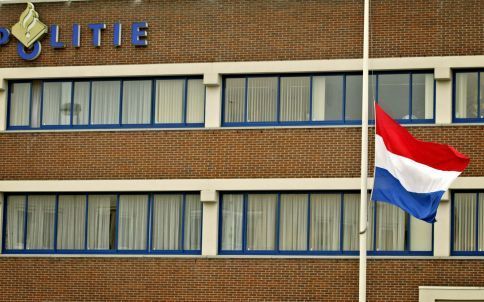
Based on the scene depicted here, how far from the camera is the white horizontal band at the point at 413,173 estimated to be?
25.6 m

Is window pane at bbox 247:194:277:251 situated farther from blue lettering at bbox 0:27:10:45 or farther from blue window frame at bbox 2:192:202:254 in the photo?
blue lettering at bbox 0:27:10:45

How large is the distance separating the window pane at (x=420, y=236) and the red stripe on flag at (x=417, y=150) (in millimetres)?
6536

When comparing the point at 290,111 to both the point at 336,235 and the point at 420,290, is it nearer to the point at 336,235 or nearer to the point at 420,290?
the point at 336,235

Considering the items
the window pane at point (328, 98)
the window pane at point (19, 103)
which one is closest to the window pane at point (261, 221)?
the window pane at point (328, 98)

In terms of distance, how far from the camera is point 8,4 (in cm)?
3541

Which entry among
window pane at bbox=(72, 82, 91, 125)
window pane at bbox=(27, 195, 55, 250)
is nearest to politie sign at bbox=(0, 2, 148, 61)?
window pane at bbox=(72, 82, 91, 125)

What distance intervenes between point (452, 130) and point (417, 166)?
6.99 metres

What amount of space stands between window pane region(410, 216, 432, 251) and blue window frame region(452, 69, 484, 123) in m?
2.88

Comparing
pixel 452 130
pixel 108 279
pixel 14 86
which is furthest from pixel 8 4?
pixel 452 130

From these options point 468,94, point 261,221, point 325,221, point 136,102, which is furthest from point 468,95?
point 136,102

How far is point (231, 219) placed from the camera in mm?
33750

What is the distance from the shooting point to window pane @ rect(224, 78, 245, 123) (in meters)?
33.9

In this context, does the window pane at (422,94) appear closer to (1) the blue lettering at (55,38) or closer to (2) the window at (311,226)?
(2) the window at (311,226)

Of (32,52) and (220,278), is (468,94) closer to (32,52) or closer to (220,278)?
(220,278)
